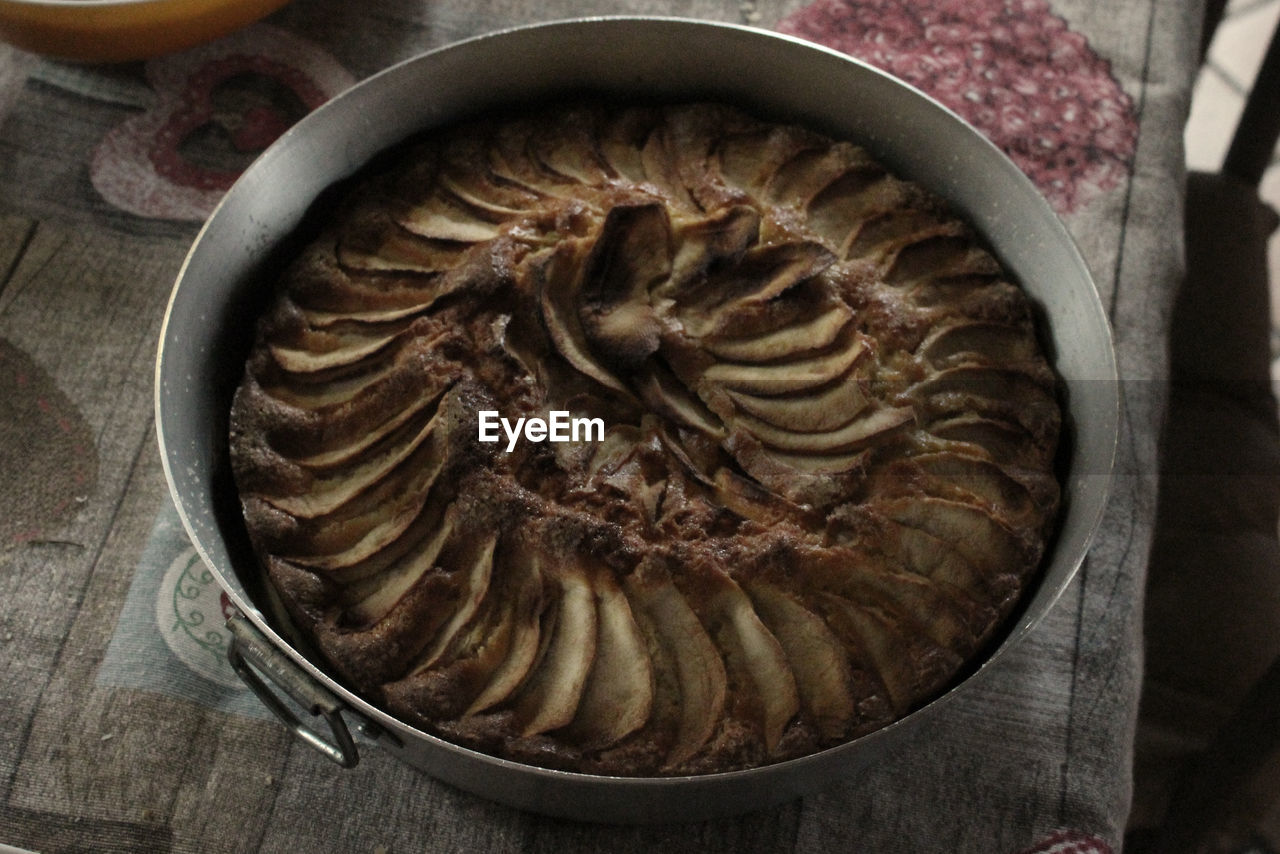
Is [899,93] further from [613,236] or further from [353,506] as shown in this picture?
[353,506]

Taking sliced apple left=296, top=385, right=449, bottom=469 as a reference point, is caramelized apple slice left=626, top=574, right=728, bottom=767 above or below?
below

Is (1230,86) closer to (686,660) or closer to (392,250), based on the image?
(392,250)

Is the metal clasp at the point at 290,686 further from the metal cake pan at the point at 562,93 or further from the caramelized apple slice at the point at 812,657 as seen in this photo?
the caramelized apple slice at the point at 812,657

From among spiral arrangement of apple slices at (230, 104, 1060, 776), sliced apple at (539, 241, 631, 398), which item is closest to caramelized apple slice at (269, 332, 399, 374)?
spiral arrangement of apple slices at (230, 104, 1060, 776)

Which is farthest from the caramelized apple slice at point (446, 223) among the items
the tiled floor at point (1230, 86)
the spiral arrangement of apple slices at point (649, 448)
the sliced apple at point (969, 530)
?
the tiled floor at point (1230, 86)

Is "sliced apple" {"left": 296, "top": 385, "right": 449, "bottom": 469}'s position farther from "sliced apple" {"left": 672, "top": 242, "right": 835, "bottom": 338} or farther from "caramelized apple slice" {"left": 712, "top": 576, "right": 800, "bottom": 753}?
"caramelized apple slice" {"left": 712, "top": 576, "right": 800, "bottom": 753}

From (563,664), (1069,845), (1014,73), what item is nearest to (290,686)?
(563,664)

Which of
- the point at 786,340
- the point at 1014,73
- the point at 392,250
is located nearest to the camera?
the point at 786,340
